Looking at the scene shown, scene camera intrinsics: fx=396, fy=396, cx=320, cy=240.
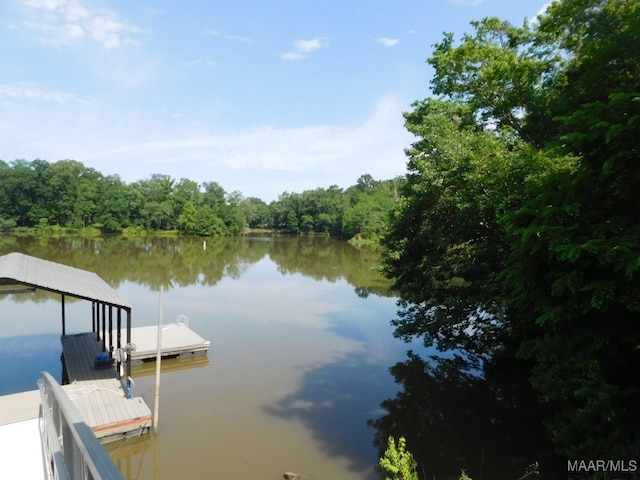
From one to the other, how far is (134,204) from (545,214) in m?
78.3

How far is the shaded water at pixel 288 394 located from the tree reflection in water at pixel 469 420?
0.04 m

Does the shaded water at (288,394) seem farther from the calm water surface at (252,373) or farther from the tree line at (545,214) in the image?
the tree line at (545,214)

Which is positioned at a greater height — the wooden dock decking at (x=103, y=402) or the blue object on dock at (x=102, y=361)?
the blue object on dock at (x=102, y=361)

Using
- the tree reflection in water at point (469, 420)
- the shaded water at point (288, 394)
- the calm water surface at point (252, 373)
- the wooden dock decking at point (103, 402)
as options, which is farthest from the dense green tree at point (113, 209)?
the tree reflection in water at point (469, 420)

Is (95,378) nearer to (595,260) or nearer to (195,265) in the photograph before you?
(595,260)

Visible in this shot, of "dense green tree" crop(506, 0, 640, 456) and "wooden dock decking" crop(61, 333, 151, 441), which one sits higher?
"dense green tree" crop(506, 0, 640, 456)

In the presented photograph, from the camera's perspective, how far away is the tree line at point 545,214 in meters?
5.11

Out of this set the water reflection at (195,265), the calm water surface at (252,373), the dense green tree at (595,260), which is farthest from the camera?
the water reflection at (195,265)

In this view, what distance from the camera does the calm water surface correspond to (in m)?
8.29

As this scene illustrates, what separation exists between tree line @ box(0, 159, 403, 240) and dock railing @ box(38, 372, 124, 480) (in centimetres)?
5424

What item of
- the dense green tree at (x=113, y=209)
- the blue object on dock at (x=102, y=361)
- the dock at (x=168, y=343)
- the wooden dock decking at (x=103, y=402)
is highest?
the dense green tree at (x=113, y=209)

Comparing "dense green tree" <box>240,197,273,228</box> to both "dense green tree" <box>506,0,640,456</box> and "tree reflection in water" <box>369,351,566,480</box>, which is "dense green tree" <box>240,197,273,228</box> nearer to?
"tree reflection in water" <box>369,351,566,480</box>

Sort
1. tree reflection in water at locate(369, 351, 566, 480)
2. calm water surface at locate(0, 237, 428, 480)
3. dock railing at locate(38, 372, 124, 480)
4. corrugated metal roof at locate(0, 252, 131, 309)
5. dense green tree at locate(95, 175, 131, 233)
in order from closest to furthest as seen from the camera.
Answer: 1. dock railing at locate(38, 372, 124, 480)
2. corrugated metal roof at locate(0, 252, 131, 309)
3. tree reflection in water at locate(369, 351, 566, 480)
4. calm water surface at locate(0, 237, 428, 480)
5. dense green tree at locate(95, 175, 131, 233)

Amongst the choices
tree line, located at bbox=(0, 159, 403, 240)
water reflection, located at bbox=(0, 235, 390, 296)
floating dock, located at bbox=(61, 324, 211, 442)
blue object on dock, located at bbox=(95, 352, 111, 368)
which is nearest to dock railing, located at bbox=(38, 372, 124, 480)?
floating dock, located at bbox=(61, 324, 211, 442)
